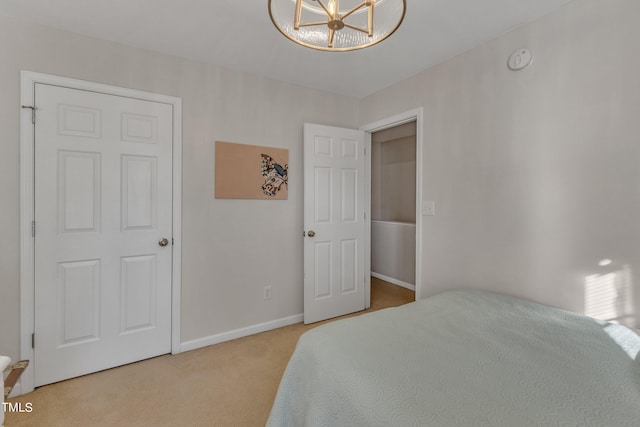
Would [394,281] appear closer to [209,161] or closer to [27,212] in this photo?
[209,161]

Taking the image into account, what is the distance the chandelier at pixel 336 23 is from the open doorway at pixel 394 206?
2.94m

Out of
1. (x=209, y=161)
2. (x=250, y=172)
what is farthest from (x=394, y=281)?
(x=209, y=161)

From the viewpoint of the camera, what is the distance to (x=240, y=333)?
8.66 feet

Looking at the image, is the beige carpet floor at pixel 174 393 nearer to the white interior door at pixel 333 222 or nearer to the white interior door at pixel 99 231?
the white interior door at pixel 99 231

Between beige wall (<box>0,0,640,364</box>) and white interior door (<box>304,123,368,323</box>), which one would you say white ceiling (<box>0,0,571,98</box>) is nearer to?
beige wall (<box>0,0,640,364</box>)

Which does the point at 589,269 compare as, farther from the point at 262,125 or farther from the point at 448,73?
the point at 262,125

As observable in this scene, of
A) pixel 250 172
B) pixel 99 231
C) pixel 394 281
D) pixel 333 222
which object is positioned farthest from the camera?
pixel 394 281

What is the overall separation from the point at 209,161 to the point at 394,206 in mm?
3349

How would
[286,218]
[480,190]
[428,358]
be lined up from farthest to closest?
[286,218], [480,190], [428,358]

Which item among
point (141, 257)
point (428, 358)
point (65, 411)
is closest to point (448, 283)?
point (428, 358)

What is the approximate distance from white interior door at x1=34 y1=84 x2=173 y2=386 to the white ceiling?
446 mm

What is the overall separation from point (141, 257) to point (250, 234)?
87 cm

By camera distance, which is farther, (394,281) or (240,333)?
(394,281)

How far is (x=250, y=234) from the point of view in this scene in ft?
→ 8.78
